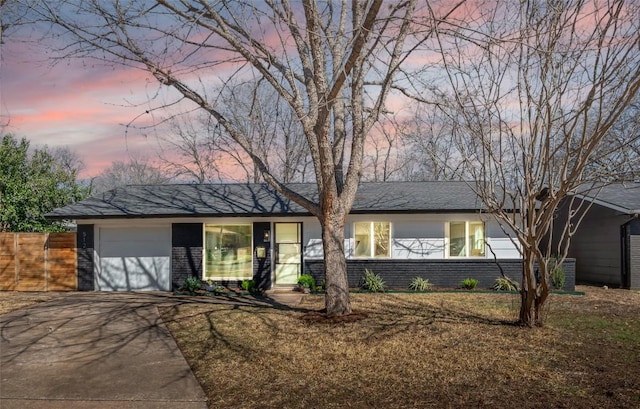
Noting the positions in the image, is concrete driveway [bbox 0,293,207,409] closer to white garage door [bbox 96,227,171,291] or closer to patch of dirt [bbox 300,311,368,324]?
patch of dirt [bbox 300,311,368,324]

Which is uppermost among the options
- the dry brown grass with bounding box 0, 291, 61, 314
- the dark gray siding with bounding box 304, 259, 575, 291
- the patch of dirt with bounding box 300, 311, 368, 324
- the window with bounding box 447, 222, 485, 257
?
the window with bounding box 447, 222, 485, 257

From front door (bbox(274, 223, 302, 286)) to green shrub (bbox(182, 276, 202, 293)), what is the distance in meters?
2.32

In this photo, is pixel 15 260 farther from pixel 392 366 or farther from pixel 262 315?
pixel 392 366

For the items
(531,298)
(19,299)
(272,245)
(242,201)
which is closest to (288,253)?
(272,245)

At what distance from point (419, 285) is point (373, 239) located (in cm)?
201

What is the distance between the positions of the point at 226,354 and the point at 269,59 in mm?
4952

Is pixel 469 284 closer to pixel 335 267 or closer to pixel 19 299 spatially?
pixel 335 267

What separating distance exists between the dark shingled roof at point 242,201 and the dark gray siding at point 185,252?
2.09ft

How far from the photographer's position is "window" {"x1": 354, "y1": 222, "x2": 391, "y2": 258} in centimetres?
1611

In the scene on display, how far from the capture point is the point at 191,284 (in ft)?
49.2

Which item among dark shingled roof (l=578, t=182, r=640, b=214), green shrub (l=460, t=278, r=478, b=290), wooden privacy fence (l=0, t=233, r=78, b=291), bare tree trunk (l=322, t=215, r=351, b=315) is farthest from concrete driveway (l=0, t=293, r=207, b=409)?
dark shingled roof (l=578, t=182, r=640, b=214)

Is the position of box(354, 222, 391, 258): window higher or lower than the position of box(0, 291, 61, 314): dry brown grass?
higher

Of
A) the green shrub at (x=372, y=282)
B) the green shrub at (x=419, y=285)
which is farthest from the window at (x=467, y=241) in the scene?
the green shrub at (x=372, y=282)

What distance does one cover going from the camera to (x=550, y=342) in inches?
317
